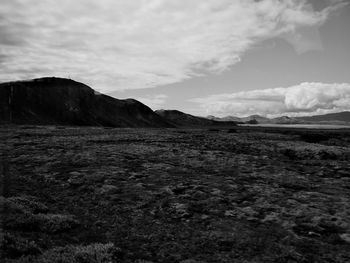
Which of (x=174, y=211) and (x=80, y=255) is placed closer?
(x=80, y=255)

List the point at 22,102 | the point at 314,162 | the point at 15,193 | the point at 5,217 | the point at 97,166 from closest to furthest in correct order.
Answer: the point at 5,217 < the point at 15,193 < the point at 97,166 < the point at 314,162 < the point at 22,102

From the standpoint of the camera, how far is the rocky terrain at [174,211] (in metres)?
12.8

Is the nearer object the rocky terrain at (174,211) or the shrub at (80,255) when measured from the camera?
the shrub at (80,255)

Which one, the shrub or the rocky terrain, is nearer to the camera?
the shrub

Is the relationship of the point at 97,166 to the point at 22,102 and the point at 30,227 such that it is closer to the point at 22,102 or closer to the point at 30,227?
the point at 30,227

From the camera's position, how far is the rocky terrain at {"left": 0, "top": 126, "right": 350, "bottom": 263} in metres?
12.8

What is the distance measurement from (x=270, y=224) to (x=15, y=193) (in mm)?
14153

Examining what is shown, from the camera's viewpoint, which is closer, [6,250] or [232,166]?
[6,250]

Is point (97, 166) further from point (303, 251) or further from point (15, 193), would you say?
point (303, 251)

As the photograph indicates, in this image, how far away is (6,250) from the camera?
11.5 meters

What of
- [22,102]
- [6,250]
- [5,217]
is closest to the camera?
[6,250]

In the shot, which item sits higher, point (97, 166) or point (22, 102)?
point (22, 102)

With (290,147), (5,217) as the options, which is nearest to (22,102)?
(290,147)

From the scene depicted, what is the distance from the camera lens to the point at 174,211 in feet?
58.6
